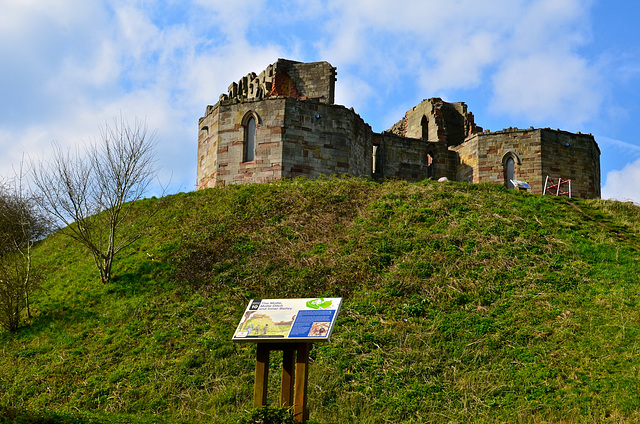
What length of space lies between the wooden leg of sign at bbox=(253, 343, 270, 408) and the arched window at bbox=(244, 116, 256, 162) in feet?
56.1

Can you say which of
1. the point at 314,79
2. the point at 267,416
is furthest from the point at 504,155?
the point at 267,416

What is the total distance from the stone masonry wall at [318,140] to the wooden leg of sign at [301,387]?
53.7ft

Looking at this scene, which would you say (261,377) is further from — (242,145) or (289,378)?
(242,145)

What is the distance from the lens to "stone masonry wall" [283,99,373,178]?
949 inches

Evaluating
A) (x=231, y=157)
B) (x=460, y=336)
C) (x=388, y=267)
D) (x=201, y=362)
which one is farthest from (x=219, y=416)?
(x=231, y=157)

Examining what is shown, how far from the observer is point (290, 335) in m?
7.73

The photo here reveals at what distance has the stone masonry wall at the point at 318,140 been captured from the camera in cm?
2411

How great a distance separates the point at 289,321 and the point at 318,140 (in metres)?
17.2

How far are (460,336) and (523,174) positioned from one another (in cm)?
1848

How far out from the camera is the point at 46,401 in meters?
10.5

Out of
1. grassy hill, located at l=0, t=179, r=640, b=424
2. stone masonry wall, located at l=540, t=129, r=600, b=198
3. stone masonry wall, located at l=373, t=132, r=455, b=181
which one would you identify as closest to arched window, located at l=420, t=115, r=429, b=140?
stone masonry wall, located at l=373, t=132, r=455, b=181

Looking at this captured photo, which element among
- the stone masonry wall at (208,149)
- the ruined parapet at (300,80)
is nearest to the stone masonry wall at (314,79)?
the ruined parapet at (300,80)

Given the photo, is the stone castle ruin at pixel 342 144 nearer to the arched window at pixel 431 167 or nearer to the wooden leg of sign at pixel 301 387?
the arched window at pixel 431 167

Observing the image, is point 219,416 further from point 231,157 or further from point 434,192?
point 231,157
